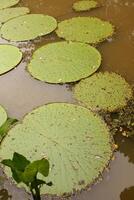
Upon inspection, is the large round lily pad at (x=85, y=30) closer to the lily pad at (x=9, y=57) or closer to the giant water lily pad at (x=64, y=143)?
the lily pad at (x=9, y=57)

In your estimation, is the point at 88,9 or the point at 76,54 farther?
the point at 88,9

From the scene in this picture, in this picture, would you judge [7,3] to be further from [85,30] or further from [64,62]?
[64,62]

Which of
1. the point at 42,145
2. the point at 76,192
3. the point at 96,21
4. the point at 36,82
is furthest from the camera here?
the point at 96,21

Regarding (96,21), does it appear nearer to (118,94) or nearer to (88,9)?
(88,9)

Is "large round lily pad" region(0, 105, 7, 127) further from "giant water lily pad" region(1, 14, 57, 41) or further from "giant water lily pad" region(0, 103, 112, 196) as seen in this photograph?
"giant water lily pad" region(1, 14, 57, 41)

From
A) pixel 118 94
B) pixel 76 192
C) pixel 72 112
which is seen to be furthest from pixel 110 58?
pixel 76 192

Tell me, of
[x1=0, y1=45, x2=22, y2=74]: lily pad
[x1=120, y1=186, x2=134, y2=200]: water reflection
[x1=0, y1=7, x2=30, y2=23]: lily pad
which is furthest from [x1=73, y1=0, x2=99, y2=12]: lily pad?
[x1=120, y1=186, x2=134, y2=200]: water reflection

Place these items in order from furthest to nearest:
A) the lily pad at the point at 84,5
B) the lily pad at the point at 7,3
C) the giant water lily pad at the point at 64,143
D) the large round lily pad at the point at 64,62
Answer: the lily pad at the point at 7,3, the lily pad at the point at 84,5, the large round lily pad at the point at 64,62, the giant water lily pad at the point at 64,143

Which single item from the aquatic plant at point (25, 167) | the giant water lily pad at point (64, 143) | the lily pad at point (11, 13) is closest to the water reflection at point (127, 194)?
the giant water lily pad at point (64, 143)

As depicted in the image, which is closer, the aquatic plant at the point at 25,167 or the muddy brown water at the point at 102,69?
the aquatic plant at the point at 25,167
